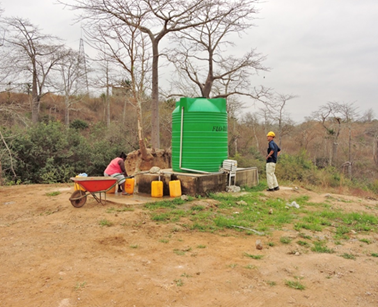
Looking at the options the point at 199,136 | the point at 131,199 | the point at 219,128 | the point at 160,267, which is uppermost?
the point at 219,128

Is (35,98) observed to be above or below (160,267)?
above

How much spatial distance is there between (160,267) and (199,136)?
5.88m

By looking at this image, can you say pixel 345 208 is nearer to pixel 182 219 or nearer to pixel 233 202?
pixel 233 202

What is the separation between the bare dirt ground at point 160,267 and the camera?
3.37 m

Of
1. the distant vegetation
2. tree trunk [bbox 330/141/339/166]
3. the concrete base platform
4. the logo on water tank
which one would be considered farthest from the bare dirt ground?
tree trunk [bbox 330/141/339/166]

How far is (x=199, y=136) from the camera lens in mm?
9688

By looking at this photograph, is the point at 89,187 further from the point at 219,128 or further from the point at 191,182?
the point at 219,128

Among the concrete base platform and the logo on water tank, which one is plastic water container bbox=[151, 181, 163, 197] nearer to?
the concrete base platform

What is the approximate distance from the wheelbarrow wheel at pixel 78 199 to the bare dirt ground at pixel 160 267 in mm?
635

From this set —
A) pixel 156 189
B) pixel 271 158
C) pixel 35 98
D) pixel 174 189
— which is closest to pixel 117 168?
pixel 156 189

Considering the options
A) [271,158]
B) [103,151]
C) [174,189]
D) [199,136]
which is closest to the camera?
[174,189]

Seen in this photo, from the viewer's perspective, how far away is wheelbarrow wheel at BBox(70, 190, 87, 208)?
23.9 feet

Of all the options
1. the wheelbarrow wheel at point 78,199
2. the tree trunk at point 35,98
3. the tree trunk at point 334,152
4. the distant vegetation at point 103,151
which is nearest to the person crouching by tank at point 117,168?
the wheelbarrow wheel at point 78,199

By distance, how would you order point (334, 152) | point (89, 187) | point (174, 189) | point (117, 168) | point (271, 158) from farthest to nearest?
point (334, 152)
point (271, 158)
point (117, 168)
point (174, 189)
point (89, 187)
